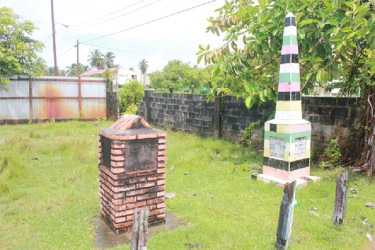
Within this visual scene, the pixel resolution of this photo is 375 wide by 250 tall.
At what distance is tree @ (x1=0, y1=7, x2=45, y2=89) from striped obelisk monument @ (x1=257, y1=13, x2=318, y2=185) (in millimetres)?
11918

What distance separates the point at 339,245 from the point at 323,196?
166cm

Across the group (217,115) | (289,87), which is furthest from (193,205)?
(217,115)

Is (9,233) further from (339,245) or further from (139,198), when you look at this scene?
(339,245)

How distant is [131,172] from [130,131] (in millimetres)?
498

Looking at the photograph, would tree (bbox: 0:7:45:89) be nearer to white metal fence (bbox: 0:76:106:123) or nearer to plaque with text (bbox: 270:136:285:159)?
white metal fence (bbox: 0:76:106:123)

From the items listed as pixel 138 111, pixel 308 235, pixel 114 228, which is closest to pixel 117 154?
pixel 114 228

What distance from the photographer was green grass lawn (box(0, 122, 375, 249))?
3.68 meters

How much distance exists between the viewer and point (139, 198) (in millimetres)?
3963

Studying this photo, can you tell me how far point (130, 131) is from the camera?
3889mm

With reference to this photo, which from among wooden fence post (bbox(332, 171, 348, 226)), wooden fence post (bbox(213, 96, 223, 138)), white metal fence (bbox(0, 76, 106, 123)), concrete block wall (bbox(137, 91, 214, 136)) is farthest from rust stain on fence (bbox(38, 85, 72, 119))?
wooden fence post (bbox(332, 171, 348, 226))

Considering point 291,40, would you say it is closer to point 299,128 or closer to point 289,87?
point 289,87

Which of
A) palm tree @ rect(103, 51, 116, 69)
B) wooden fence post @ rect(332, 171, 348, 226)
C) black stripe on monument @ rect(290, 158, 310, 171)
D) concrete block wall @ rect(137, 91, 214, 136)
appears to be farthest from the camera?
palm tree @ rect(103, 51, 116, 69)

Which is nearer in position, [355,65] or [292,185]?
A: [292,185]

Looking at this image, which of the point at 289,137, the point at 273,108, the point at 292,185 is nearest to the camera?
the point at 292,185
